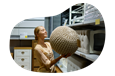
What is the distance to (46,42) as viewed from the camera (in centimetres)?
77

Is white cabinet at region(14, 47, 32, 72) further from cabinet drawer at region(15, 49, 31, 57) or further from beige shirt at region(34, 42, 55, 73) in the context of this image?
beige shirt at region(34, 42, 55, 73)

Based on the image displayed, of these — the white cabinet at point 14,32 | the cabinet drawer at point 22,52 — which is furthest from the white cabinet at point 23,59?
the white cabinet at point 14,32

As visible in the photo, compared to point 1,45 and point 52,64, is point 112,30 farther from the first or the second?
point 1,45

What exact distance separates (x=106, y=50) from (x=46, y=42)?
48 centimetres

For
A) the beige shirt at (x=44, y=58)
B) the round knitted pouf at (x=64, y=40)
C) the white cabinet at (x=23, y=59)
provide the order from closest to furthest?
the round knitted pouf at (x=64, y=40) → the beige shirt at (x=44, y=58) → the white cabinet at (x=23, y=59)

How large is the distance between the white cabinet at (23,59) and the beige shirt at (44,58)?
4.7 inches

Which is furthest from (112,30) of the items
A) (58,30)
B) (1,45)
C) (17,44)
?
(1,45)

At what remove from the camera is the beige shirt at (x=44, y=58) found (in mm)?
728

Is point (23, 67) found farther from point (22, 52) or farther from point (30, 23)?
point (30, 23)

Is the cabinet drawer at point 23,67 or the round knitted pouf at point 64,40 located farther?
the cabinet drawer at point 23,67

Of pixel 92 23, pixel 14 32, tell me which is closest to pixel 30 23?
pixel 14 32

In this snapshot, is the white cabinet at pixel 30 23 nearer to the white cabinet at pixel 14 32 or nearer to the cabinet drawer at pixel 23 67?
the white cabinet at pixel 14 32

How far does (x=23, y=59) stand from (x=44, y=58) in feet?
0.85

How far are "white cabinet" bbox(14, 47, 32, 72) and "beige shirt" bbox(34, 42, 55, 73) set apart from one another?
0.40 feet
